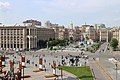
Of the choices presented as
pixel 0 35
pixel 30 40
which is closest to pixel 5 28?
pixel 0 35

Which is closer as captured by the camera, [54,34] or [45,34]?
[45,34]

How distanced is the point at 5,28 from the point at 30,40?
12013 millimetres

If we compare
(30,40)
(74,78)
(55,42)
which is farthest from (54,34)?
(74,78)

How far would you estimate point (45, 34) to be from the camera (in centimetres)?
15975

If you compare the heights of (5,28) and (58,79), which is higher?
(5,28)

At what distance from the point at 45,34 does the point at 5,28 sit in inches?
1213

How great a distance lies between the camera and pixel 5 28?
133 m

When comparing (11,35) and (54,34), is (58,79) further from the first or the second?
(54,34)

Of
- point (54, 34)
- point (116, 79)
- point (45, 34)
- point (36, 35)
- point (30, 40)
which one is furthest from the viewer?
point (54, 34)

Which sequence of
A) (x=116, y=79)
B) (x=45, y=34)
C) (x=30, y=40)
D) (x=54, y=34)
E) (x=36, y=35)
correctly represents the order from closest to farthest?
(x=116, y=79) < (x=30, y=40) < (x=36, y=35) < (x=45, y=34) < (x=54, y=34)

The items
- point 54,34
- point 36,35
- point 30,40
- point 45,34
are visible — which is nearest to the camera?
point 30,40

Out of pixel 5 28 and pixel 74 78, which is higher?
pixel 5 28

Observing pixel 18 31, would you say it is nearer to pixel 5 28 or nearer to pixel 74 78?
pixel 5 28

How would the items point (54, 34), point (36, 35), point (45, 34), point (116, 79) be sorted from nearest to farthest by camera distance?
1. point (116, 79)
2. point (36, 35)
3. point (45, 34)
4. point (54, 34)
